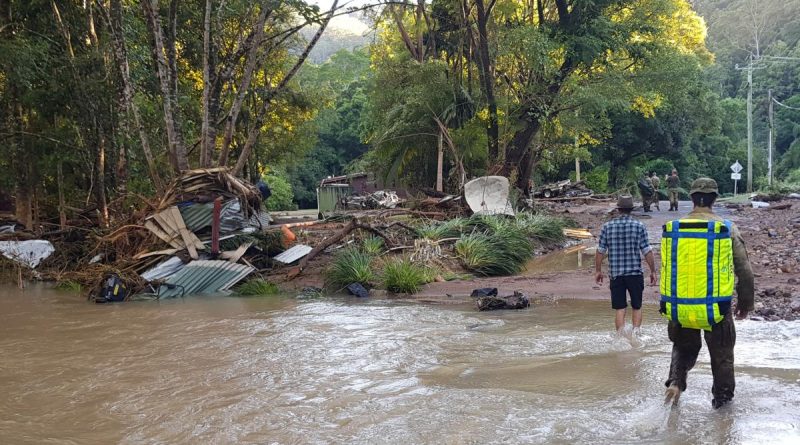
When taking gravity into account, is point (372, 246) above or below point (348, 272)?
above

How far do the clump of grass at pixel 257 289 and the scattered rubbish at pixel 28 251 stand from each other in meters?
6.22

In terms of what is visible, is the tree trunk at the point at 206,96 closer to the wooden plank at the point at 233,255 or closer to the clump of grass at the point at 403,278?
the wooden plank at the point at 233,255

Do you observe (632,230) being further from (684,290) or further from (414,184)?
(414,184)

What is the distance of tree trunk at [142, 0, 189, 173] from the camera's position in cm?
1303

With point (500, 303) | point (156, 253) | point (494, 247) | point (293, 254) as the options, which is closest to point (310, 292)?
point (293, 254)

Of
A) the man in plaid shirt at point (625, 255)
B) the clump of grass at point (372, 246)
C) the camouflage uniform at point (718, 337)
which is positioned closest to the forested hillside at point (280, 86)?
the clump of grass at point (372, 246)

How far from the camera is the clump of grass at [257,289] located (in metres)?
12.1

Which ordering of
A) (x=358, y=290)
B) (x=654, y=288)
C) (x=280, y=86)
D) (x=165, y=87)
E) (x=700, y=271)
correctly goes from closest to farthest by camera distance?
(x=700, y=271) < (x=654, y=288) < (x=358, y=290) < (x=165, y=87) < (x=280, y=86)

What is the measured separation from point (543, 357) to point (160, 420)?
12.3 feet

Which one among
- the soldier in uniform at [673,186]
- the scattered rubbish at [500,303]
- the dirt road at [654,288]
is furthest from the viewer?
the soldier in uniform at [673,186]

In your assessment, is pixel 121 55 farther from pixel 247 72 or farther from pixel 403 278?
pixel 403 278

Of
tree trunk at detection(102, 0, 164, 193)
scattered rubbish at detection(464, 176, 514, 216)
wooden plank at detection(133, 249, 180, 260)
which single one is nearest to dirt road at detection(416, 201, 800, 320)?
scattered rubbish at detection(464, 176, 514, 216)

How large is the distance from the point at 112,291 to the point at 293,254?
3743 millimetres

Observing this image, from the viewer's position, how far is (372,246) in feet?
44.5
